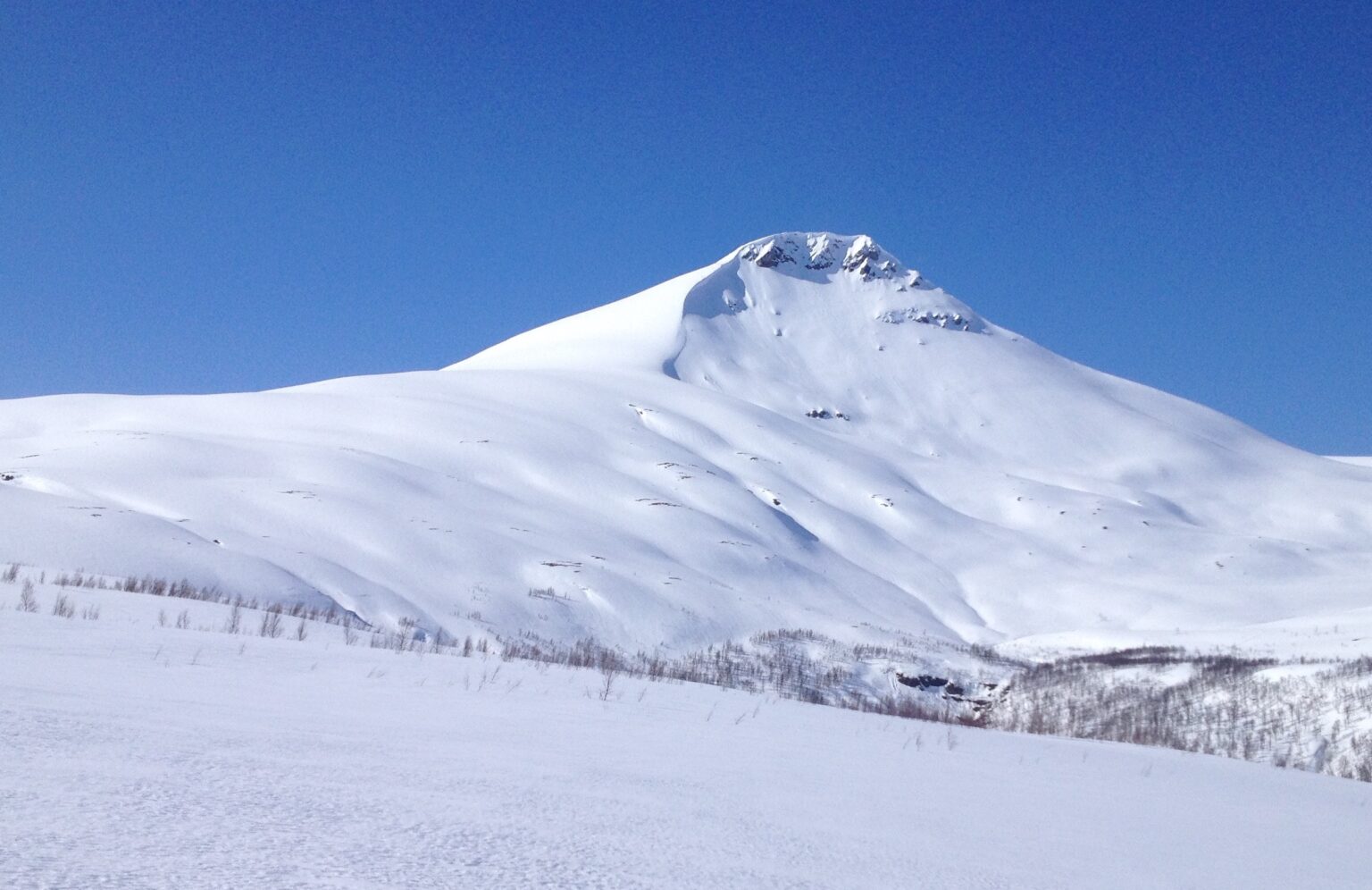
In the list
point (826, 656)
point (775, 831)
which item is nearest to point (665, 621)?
point (826, 656)

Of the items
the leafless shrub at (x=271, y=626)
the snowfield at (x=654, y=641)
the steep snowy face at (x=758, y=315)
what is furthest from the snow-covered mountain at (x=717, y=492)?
the leafless shrub at (x=271, y=626)

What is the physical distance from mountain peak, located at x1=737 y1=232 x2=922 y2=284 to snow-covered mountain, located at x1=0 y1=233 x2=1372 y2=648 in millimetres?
14240

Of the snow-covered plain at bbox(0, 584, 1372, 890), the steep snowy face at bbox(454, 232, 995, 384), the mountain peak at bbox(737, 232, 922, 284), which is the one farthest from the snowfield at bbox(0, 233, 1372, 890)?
the mountain peak at bbox(737, 232, 922, 284)

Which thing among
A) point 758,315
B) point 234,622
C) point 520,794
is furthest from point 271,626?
point 758,315

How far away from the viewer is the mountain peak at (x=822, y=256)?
124875mm

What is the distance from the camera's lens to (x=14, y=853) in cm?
221

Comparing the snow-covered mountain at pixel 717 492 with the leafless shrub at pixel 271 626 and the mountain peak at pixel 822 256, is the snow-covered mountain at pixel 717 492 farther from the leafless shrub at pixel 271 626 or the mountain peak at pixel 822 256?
the mountain peak at pixel 822 256

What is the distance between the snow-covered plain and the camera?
2.57 metres

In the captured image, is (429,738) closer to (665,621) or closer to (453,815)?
(453,815)

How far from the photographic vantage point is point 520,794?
3.50 meters

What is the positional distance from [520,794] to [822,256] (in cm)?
12837

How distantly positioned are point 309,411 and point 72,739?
49.3m

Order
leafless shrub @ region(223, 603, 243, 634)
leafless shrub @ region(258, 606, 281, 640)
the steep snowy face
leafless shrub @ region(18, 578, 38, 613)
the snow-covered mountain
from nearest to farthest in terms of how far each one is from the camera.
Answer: leafless shrub @ region(18, 578, 38, 613)
leafless shrub @ region(223, 603, 243, 634)
leafless shrub @ region(258, 606, 281, 640)
the snow-covered mountain
the steep snowy face

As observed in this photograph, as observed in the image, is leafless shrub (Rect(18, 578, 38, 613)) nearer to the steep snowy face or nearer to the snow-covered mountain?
the snow-covered mountain
